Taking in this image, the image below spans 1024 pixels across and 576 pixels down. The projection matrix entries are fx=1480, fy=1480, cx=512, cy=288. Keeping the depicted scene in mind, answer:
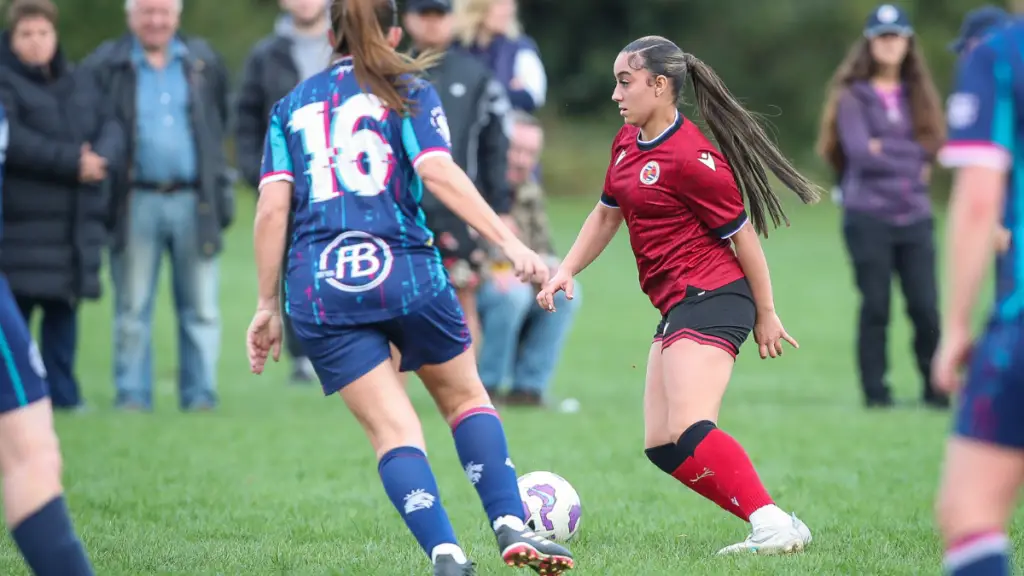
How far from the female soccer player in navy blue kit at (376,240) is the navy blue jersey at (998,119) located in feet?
5.39

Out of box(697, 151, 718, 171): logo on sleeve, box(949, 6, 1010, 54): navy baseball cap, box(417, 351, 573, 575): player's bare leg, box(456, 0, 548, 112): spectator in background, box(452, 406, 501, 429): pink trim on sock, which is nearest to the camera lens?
box(417, 351, 573, 575): player's bare leg

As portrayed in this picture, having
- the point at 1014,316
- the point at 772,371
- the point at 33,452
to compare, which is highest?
the point at 1014,316

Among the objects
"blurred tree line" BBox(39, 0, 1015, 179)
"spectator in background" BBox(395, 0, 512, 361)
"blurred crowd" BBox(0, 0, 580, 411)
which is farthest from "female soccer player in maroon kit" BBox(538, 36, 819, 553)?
"blurred tree line" BBox(39, 0, 1015, 179)

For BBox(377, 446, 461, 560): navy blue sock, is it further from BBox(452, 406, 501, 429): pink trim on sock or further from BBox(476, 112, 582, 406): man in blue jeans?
BBox(476, 112, 582, 406): man in blue jeans

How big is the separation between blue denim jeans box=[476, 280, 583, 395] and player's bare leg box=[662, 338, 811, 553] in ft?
16.8

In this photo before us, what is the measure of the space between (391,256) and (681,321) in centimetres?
124

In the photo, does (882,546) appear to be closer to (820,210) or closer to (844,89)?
(844,89)

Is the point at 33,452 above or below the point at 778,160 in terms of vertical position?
below

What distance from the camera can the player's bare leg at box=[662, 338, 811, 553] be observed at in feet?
17.6

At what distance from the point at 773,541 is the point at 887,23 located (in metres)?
5.75

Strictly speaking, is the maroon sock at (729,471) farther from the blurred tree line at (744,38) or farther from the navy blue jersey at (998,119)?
the blurred tree line at (744,38)

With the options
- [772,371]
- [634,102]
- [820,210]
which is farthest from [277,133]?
[820,210]

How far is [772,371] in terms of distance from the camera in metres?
13.5

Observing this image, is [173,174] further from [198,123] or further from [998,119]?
[998,119]
